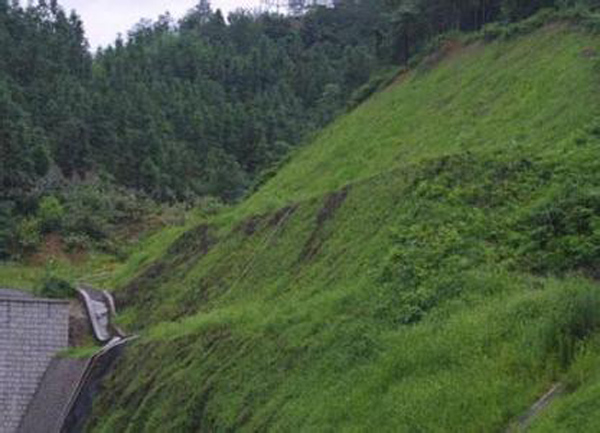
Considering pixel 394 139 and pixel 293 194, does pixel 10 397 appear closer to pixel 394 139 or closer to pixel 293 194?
pixel 293 194

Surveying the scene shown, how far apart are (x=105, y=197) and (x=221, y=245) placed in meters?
19.0

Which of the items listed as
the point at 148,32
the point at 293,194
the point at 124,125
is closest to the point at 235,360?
the point at 293,194

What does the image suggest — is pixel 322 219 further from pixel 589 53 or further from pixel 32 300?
pixel 589 53

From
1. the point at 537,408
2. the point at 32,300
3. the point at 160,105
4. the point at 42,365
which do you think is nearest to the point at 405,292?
the point at 537,408

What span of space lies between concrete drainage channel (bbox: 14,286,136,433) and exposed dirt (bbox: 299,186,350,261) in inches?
202

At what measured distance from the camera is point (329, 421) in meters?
13.4

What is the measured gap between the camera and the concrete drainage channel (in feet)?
73.5

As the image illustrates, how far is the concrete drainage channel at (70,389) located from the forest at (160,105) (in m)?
14.0

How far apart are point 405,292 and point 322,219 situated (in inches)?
254

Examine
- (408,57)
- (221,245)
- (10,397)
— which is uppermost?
(408,57)

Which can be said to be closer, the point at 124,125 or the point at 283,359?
the point at 283,359

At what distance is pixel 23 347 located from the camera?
2541cm

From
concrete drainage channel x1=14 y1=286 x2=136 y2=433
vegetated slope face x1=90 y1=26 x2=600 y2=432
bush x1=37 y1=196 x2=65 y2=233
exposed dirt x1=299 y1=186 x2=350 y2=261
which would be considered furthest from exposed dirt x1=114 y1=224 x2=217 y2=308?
bush x1=37 y1=196 x2=65 y2=233

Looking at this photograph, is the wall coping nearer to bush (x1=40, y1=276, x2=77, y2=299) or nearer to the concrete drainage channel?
the concrete drainage channel
